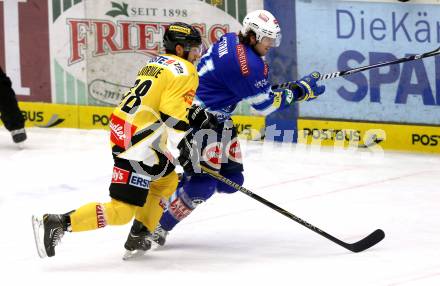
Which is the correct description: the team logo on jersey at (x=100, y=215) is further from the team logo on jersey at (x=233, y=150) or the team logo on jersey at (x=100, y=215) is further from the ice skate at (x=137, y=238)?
the team logo on jersey at (x=233, y=150)

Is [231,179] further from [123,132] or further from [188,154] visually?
[123,132]

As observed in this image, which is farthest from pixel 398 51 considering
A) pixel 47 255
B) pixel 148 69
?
pixel 47 255

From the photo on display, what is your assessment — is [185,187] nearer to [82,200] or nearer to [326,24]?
[82,200]

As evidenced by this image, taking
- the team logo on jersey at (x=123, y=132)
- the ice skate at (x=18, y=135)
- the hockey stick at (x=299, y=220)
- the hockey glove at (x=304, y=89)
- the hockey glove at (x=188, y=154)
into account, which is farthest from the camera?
the ice skate at (x=18, y=135)

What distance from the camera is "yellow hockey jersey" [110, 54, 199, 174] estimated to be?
16.6 ft

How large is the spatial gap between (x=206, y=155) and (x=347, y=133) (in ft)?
9.14

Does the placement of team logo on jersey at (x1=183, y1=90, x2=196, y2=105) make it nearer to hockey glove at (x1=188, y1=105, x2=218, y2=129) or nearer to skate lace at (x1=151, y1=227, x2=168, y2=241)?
hockey glove at (x1=188, y1=105, x2=218, y2=129)

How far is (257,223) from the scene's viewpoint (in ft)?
20.3

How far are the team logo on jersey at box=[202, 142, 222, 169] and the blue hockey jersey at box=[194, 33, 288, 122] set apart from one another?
21cm

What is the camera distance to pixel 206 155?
18.1 feet

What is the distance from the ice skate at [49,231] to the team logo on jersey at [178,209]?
68cm

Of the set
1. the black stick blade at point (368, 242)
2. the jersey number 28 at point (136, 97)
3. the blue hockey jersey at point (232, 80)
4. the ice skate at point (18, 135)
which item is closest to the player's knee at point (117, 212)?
the jersey number 28 at point (136, 97)

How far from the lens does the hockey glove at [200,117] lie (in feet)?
17.2

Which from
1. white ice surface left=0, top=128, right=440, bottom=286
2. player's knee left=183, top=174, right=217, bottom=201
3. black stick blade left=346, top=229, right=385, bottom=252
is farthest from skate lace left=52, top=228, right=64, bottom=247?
black stick blade left=346, top=229, right=385, bottom=252
